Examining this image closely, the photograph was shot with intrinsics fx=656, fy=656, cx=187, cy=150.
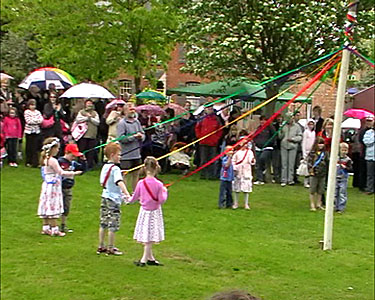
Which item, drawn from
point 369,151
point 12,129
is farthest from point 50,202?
point 369,151

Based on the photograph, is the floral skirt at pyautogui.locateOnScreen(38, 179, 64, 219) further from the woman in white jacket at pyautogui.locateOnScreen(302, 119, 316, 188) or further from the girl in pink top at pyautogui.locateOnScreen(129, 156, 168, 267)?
the woman in white jacket at pyautogui.locateOnScreen(302, 119, 316, 188)

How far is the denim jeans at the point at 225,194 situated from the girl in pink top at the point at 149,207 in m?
4.36

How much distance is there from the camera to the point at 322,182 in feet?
42.2

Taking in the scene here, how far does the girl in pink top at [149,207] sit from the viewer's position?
818 cm

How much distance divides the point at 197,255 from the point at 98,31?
12.0 metres

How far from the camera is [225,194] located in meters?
12.6

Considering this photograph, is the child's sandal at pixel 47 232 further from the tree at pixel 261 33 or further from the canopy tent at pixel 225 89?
the canopy tent at pixel 225 89

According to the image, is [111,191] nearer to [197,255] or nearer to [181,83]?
[197,255]

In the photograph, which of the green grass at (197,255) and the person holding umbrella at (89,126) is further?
the person holding umbrella at (89,126)

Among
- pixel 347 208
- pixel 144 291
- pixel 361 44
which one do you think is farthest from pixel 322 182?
pixel 144 291

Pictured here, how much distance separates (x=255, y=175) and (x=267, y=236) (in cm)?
597

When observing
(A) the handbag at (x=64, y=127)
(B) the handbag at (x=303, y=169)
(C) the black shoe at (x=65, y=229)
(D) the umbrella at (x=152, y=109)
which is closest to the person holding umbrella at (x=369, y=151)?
(B) the handbag at (x=303, y=169)

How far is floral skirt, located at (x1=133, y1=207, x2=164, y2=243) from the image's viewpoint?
8180 millimetres

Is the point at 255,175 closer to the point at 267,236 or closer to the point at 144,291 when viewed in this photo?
the point at 267,236
